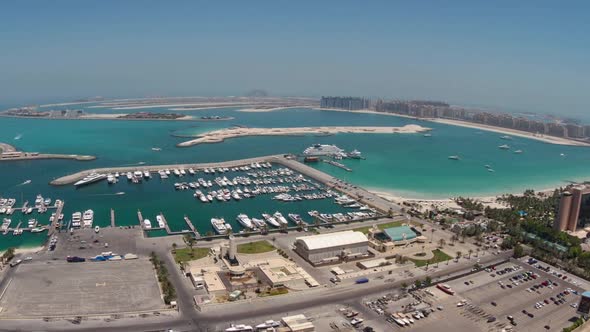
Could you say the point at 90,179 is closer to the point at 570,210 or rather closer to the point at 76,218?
the point at 76,218

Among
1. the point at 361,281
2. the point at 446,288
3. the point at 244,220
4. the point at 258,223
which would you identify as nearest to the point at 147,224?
the point at 244,220

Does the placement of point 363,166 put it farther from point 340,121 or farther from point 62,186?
point 340,121

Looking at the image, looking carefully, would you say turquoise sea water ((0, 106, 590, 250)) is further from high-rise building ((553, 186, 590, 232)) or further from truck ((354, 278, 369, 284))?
truck ((354, 278, 369, 284))

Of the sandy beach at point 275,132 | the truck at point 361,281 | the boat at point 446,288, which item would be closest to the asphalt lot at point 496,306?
the boat at point 446,288

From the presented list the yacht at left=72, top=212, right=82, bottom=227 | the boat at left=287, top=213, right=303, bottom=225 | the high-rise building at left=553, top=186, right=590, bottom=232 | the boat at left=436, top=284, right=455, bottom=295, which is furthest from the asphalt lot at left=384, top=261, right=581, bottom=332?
the yacht at left=72, top=212, right=82, bottom=227

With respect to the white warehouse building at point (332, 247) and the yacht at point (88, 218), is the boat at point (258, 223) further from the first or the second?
the yacht at point (88, 218)

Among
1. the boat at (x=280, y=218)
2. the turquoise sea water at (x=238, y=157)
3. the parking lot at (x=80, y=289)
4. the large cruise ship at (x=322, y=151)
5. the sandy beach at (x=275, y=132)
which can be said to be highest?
the large cruise ship at (x=322, y=151)

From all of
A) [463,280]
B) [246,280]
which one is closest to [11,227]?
[246,280]
